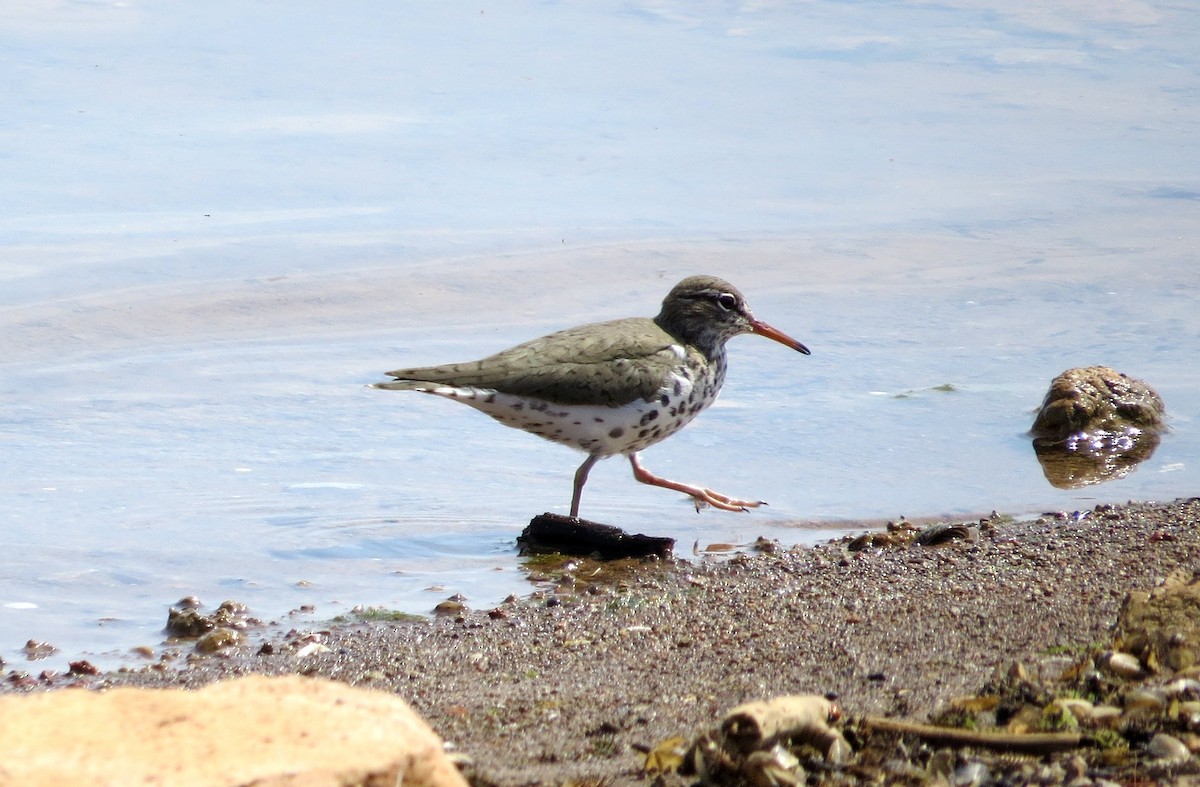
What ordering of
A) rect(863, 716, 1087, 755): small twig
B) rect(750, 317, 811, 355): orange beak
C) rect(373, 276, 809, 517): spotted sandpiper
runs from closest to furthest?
rect(863, 716, 1087, 755): small twig < rect(373, 276, 809, 517): spotted sandpiper < rect(750, 317, 811, 355): orange beak

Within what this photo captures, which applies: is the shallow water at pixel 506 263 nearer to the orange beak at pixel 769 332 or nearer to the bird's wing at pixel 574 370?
the orange beak at pixel 769 332

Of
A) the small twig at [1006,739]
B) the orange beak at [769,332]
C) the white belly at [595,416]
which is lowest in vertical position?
the small twig at [1006,739]

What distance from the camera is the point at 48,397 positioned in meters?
8.93

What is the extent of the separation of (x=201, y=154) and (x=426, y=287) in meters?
3.46

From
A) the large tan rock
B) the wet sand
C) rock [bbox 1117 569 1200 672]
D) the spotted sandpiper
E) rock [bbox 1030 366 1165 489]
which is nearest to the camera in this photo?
the large tan rock

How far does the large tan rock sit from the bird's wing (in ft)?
13.5

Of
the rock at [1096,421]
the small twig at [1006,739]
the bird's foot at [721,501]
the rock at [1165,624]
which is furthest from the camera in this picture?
the rock at [1096,421]

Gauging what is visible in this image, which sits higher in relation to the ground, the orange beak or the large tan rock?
the orange beak

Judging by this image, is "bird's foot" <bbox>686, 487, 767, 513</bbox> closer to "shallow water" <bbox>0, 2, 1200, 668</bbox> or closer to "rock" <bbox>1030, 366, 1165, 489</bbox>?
"shallow water" <bbox>0, 2, 1200, 668</bbox>

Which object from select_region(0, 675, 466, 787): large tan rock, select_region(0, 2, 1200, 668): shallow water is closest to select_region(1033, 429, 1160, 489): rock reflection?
select_region(0, 2, 1200, 668): shallow water

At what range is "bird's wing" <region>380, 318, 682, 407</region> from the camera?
743 cm

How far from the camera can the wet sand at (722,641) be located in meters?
4.30

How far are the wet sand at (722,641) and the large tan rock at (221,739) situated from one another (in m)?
0.63

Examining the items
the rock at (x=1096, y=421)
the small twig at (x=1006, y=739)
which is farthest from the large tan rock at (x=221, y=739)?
the rock at (x=1096, y=421)
